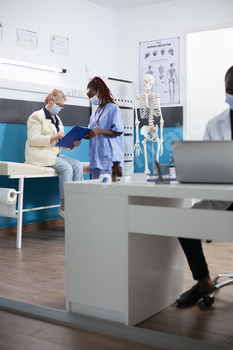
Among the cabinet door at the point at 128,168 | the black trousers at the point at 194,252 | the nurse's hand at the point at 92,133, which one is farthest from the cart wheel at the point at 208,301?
the cabinet door at the point at 128,168

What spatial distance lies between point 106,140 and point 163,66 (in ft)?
5.91

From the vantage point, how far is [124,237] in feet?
5.89

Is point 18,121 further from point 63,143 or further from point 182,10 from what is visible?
point 182,10

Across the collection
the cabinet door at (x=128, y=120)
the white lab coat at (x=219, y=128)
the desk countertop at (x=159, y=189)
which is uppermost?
the cabinet door at (x=128, y=120)

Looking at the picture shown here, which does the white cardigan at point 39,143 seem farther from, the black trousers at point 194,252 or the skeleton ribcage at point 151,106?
the black trousers at point 194,252

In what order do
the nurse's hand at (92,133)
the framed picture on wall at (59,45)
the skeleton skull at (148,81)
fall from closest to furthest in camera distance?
the nurse's hand at (92,133) → the framed picture on wall at (59,45) → the skeleton skull at (148,81)

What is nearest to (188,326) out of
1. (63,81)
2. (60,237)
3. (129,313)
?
(129,313)

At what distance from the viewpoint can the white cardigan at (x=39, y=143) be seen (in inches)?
148

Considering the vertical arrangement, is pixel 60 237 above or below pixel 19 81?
below

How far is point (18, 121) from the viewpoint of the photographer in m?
3.99

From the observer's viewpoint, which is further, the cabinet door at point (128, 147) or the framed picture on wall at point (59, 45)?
the cabinet door at point (128, 147)

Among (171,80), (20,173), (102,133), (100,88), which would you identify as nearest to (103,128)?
(102,133)

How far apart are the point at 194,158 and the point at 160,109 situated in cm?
323

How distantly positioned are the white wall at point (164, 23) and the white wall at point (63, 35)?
132 mm
